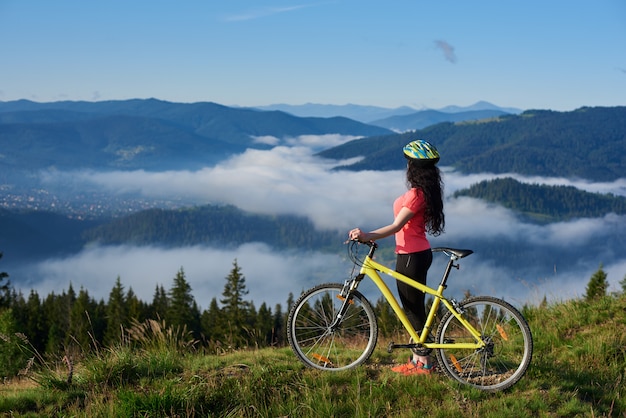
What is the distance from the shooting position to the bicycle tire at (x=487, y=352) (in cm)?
601

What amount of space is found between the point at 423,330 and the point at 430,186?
5.55 ft

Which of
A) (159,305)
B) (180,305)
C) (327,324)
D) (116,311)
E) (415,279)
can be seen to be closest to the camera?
(415,279)

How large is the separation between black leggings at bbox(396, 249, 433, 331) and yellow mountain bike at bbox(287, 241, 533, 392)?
0.32ft

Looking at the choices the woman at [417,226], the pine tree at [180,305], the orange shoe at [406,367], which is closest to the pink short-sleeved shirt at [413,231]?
the woman at [417,226]

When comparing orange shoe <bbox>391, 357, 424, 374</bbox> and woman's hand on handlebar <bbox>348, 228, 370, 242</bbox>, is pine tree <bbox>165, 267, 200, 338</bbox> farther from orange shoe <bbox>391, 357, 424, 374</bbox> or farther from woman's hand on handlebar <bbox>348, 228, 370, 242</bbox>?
woman's hand on handlebar <bbox>348, 228, 370, 242</bbox>

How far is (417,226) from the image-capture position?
20.4 ft

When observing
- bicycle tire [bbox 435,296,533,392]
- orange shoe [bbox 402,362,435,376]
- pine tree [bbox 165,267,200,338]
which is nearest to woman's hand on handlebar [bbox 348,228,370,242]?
bicycle tire [bbox 435,296,533,392]

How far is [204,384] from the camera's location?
5.73 meters

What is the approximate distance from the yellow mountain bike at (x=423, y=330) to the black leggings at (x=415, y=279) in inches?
3.9

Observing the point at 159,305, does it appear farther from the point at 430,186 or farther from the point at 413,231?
the point at 430,186

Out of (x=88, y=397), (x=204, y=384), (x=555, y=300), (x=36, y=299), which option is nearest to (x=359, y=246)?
(x=204, y=384)

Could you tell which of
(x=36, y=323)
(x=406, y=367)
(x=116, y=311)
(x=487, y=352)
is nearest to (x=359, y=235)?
(x=406, y=367)

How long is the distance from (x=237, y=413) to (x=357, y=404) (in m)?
1.21

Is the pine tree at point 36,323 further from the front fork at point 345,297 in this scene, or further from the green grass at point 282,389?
the front fork at point 345,297
